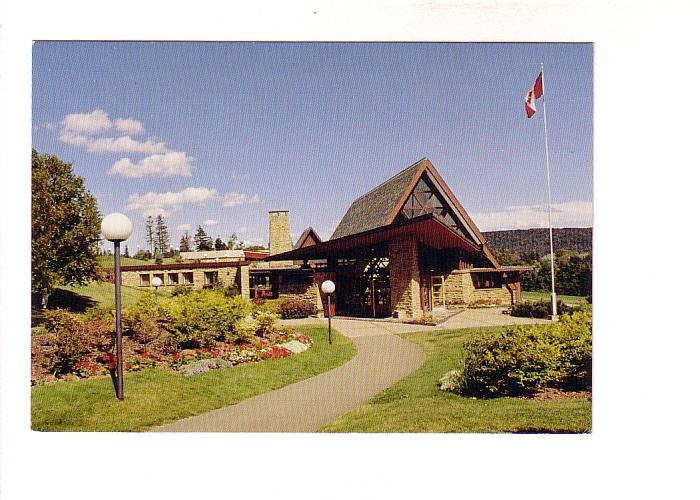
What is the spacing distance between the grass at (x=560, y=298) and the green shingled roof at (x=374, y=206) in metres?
1.99

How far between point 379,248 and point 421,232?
570 millimetres

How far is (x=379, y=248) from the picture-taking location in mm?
6031

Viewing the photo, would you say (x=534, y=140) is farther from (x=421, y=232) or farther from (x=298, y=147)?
(x=298, y=147)

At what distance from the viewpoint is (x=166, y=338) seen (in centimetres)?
591

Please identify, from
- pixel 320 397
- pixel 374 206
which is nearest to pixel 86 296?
pixel 320 397

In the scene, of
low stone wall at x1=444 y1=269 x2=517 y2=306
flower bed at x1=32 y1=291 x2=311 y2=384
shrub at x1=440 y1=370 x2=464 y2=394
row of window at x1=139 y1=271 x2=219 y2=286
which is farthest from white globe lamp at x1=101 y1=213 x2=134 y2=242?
shrub at x1=440 y1=370 x2=464 y2=394

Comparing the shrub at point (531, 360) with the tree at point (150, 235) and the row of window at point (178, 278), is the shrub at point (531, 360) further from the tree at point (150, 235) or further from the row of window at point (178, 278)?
the tree at point (150, 235)

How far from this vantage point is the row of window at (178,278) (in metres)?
5.81

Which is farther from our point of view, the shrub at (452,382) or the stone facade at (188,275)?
the stone facade at (188,275)

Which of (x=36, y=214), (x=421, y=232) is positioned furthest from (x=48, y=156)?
(x=421, y=232)

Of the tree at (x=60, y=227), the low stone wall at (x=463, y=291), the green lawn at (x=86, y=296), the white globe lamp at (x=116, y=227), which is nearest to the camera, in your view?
the white globe lamp at (x=116, y=227)

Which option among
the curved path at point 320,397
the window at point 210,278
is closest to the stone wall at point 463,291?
the curved path at point 320,397

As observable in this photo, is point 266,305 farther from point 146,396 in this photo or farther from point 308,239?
point 146,396
